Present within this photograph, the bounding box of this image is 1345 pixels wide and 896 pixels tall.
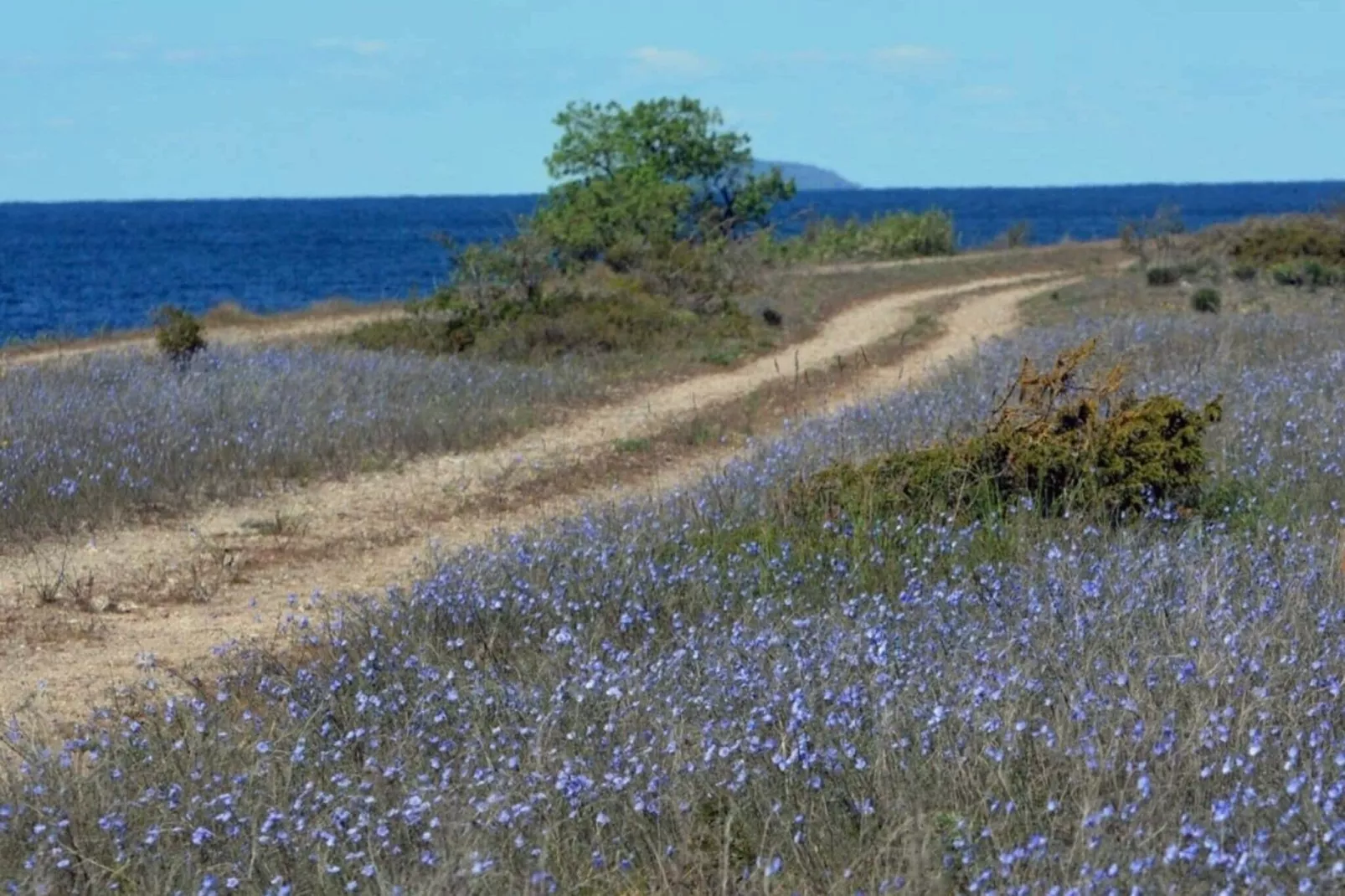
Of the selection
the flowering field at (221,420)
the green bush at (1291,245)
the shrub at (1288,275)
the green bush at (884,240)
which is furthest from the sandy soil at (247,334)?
the green bush at (884,240)

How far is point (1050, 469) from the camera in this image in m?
8.92

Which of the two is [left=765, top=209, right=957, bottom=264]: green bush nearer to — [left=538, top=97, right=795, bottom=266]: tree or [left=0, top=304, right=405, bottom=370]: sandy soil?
[left=538, top=97, right=795, bottom=266]: tree

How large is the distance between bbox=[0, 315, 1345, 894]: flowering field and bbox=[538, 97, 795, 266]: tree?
26.9m

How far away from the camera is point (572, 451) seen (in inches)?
556

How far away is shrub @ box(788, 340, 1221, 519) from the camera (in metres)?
8.61

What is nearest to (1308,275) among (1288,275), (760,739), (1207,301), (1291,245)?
(1288,275)

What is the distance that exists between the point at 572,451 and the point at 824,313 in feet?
45.7

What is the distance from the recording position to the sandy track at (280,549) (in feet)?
25.5

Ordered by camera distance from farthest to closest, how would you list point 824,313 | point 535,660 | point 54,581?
1. point 824,313
2. point 54,581
3. point 535,660

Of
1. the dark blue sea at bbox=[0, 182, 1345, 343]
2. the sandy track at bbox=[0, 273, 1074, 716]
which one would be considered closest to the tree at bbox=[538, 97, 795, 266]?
the dark blue sea at bbox=[0, 182, 1345, 343]

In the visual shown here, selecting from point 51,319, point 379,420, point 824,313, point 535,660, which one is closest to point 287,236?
point 51,319

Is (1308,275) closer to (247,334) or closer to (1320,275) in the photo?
(1320,275)

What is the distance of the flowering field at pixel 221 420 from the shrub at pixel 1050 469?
4.70 meters

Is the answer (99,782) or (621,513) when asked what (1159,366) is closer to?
(621,513)
